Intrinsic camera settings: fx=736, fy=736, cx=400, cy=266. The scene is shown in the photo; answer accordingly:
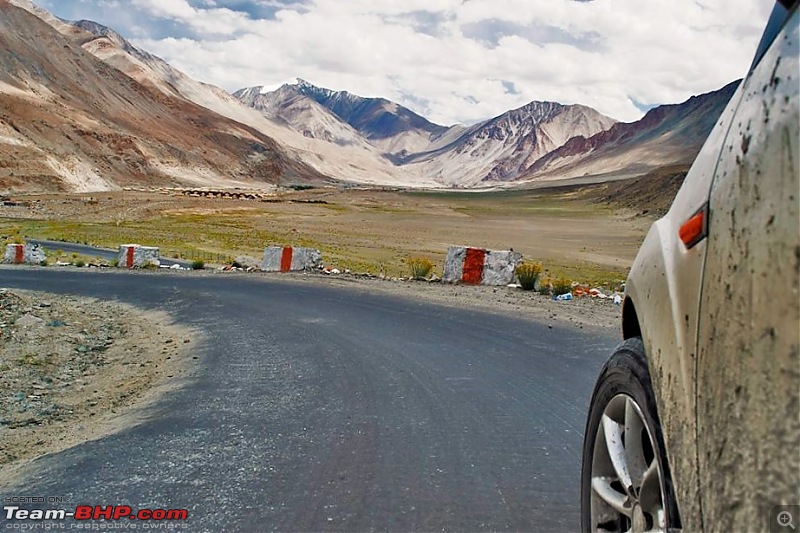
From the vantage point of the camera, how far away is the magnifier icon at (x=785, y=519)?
1.52 meters

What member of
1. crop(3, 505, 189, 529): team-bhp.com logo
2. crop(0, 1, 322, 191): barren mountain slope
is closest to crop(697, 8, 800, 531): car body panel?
crop(3, 505, 189, 529): team-bhp.com logo

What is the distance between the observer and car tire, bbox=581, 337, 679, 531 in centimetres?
226

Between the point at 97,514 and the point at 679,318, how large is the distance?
11.0ft

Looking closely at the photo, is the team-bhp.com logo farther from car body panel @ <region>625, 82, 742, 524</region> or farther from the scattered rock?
the scattered rock

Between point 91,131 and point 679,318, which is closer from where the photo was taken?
point 679,318

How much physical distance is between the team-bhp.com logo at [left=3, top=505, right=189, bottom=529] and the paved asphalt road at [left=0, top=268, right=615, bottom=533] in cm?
8

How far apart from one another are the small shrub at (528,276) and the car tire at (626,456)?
1420 cm

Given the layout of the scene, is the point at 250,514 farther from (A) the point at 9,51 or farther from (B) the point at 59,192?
(A) the point at 9,51

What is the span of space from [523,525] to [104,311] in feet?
37.3

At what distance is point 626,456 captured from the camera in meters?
2.56

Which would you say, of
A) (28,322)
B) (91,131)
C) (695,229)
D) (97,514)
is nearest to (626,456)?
(695,229)

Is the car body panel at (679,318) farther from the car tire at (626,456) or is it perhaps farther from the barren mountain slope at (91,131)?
the barren mountain slope at (91,131)

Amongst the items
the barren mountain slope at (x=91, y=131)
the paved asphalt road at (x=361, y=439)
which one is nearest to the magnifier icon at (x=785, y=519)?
the paved asphalt road at (x=361, y=439)

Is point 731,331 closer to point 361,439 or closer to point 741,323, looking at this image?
point 741,323
